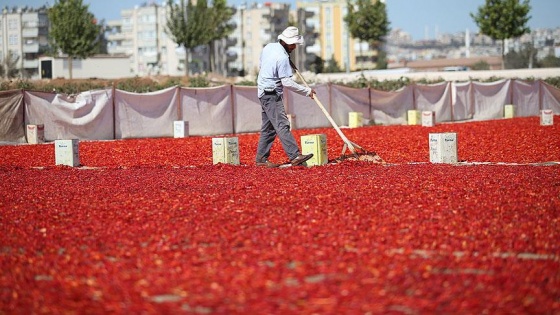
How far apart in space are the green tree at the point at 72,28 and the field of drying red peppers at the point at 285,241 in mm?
67346

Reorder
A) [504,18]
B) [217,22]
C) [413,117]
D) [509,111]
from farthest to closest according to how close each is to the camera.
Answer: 1. [217,22]
2. [504,18]
3. [509,111]
4. [413,117]

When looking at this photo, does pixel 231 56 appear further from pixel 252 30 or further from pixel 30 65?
pixel 30 65

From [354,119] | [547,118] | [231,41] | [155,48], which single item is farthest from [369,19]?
[547,118]

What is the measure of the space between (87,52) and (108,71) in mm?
15038

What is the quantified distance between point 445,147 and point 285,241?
8.60m

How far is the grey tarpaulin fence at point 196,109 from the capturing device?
85.4ft

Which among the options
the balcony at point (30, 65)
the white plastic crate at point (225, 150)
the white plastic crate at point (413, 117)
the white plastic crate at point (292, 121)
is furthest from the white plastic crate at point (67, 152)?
the balcony at point (30, 65)

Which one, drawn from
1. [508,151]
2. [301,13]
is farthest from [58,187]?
[301,13]

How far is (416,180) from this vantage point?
1161cm

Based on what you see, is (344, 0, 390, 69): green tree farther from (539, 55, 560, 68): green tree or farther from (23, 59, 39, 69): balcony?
(23, 59, 39, 69): balcony

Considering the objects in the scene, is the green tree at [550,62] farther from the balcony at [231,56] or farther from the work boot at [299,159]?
the work boot at [299,159]

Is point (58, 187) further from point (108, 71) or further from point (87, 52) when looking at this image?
point (108, 71)

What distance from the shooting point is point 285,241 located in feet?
23.4

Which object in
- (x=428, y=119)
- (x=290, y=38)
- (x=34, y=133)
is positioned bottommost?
(x=34, y=133)
